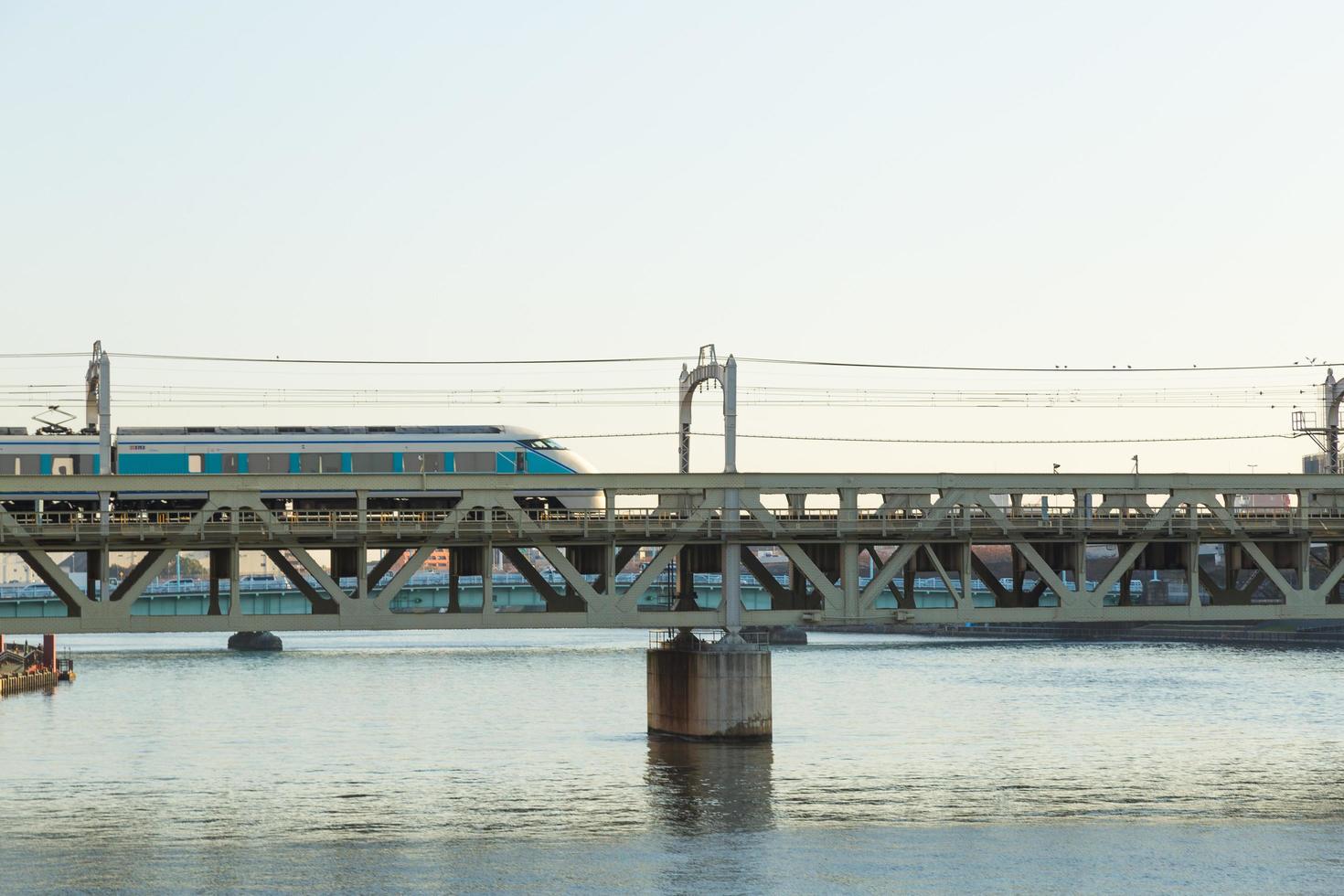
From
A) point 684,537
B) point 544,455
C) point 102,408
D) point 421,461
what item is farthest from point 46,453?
point 684,537

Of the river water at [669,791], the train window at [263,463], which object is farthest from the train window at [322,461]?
the river water at [669,791]

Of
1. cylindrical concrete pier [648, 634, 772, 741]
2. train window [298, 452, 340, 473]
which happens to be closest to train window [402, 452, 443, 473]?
train window [298, 452, 340, 473]

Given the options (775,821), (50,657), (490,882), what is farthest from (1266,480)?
(50,657)

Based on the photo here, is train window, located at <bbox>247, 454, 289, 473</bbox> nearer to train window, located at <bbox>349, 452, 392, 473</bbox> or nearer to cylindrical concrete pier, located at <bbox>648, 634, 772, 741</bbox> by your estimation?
train window, located at <bbox>349, 452, 392, 473</bbox>

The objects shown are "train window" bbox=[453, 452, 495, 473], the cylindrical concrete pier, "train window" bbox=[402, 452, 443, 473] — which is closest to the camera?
the cylindrical concrete pier

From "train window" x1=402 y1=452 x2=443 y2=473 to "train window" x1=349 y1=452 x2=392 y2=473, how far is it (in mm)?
712

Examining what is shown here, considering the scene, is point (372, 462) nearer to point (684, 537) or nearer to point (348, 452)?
point (348, 452)

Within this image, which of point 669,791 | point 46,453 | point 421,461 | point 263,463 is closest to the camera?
point 669,791

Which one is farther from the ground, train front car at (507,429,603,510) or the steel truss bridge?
train front car at (507,429,603,510)

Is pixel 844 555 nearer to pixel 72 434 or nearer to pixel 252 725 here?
pixel 72 434

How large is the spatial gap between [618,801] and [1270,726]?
143 feet

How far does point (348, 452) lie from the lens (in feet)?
260

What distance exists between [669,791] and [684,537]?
9161mm

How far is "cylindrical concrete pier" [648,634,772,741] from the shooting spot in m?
71.9
